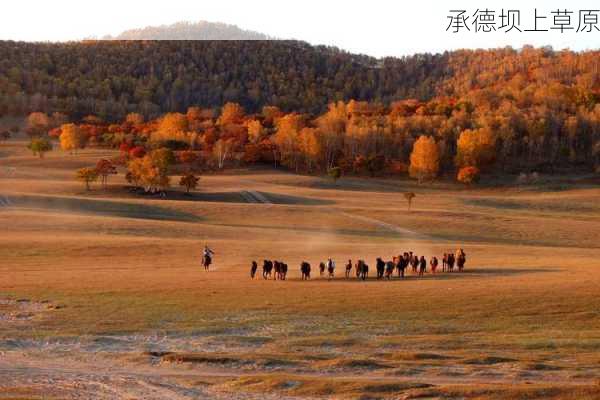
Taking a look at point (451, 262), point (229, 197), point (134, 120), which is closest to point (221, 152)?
point (229, 197)

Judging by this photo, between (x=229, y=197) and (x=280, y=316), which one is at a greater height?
(x=229, y=197)

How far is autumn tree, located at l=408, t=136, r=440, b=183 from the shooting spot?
11956 cm

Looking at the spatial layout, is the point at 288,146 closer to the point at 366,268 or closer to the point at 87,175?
the point at 87,175

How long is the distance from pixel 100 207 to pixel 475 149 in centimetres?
7389

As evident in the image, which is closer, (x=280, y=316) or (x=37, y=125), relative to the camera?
(x=280, y=316)

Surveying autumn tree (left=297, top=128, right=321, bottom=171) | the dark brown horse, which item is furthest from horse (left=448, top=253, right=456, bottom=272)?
autumn tree (left=297, top=128, right=321, bottom=171)

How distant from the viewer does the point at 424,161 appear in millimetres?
119500

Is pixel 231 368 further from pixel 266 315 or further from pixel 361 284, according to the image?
pixel 361 284

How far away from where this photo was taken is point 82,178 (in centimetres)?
8675

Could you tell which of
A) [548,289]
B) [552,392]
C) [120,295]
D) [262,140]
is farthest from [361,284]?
[262,140]

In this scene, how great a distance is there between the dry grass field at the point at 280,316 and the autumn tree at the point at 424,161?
56706 mm

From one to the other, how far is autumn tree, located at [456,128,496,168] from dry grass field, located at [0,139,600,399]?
65124 millimetres

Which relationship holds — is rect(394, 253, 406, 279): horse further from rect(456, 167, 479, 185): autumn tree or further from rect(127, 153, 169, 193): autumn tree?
rect(456, 167, 479, 185): autumn tree

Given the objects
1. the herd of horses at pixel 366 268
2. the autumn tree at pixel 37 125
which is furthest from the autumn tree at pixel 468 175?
the autumn tree at pixel 37 125
